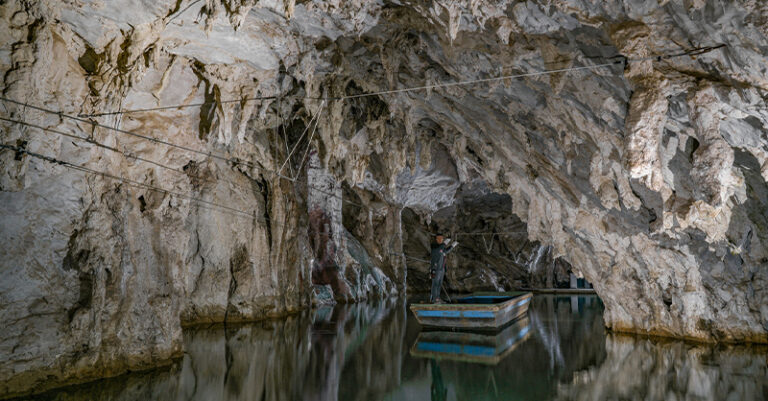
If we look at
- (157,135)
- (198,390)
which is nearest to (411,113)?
(157,135)

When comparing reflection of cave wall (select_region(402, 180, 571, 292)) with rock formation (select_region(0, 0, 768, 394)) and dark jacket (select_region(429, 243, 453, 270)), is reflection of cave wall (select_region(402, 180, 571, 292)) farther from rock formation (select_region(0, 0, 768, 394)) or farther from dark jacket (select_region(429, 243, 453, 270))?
dark jacket (select_region(429, 243, 453, 270))

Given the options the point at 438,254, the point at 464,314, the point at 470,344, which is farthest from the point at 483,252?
the point at 470,344

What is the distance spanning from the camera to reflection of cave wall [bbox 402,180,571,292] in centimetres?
2239

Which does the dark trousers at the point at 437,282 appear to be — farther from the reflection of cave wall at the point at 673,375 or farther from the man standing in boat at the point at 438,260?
the reflection of cave wall at the point at 673,375

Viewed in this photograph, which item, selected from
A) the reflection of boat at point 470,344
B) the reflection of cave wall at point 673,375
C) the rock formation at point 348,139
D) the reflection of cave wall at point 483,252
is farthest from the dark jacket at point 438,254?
the reflection of cave wall at point 483,252

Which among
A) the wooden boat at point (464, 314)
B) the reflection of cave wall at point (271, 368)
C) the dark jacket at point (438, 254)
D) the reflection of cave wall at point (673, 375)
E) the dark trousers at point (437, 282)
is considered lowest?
the reflection of cave wall at point (271, 368)

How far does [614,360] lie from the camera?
6406 millimetres

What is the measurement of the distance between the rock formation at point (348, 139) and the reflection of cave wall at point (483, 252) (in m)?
11.5

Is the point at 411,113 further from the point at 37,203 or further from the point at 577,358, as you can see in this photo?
the point at 37,203

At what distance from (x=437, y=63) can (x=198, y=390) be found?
5601 mm

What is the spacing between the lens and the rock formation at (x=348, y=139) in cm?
467

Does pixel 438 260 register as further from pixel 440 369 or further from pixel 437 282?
pixel 440 369

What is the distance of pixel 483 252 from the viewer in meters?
23.5

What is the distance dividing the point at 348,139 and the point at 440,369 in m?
6.39
